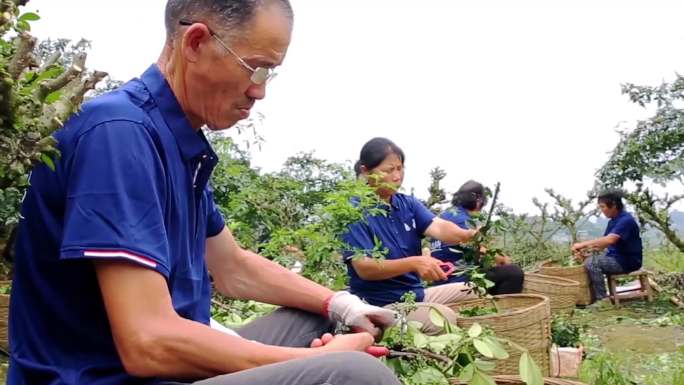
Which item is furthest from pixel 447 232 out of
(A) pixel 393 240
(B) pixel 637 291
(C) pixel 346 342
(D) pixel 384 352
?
(B) pixel 637 291

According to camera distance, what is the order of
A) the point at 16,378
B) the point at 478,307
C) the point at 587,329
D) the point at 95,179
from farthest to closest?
the point at 587,329
the point at 478,307
the point at 16,378
the point at 95,179

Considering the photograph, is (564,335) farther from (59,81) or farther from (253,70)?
(59,81)

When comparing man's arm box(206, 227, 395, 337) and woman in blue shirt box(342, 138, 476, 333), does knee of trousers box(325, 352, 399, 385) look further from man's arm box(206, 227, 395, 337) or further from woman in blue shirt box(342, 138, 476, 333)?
woman in blue shirt box(342, 138, 476, 333)

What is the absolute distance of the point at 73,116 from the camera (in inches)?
56.5

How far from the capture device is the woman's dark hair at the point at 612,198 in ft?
25.6

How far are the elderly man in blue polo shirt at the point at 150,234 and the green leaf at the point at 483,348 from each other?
49 centimetres

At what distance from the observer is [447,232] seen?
3.93 metres

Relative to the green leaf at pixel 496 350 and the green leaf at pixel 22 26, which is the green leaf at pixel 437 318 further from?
the green leaf at pixel 22 26

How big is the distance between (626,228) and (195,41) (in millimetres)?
6854

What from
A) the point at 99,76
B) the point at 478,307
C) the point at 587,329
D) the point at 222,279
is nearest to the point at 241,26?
the point at 99,76

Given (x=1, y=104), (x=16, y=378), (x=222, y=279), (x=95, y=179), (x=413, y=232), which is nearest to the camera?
(x=1, y=104)

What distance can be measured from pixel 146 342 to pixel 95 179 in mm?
306

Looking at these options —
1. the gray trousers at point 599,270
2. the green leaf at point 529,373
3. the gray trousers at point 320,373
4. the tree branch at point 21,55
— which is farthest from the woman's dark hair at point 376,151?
the gray trousers at point 599,270

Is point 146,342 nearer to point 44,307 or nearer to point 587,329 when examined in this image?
point 44,307
